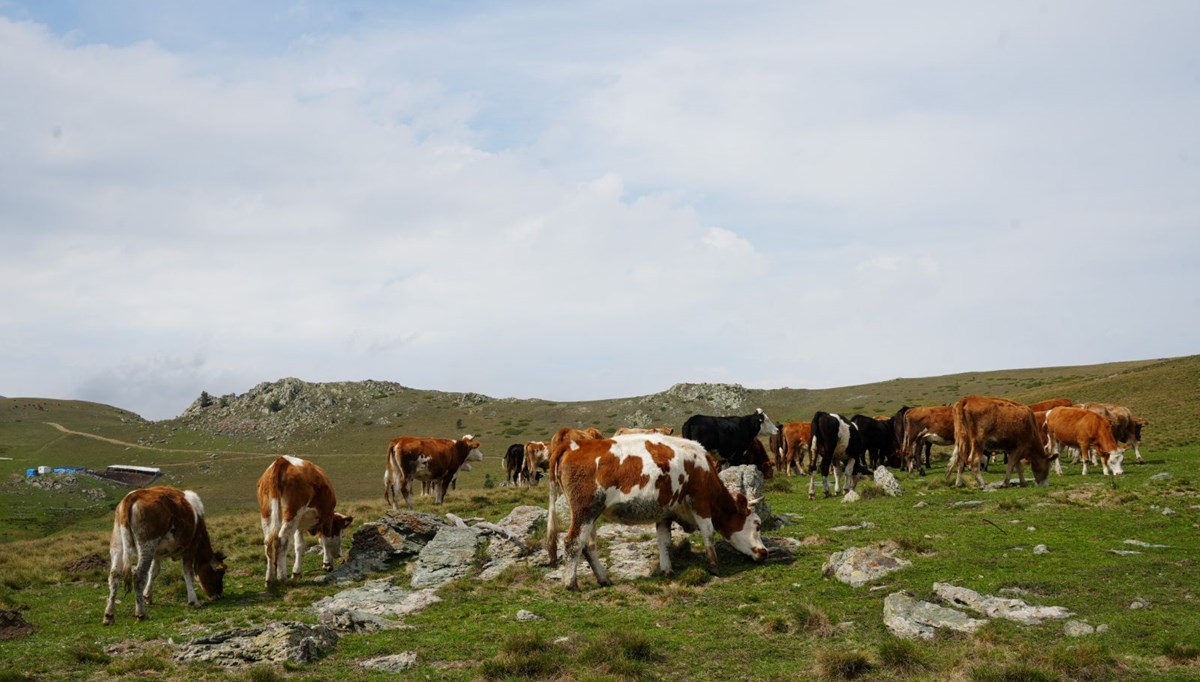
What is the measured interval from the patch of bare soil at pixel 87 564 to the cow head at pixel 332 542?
7509mm

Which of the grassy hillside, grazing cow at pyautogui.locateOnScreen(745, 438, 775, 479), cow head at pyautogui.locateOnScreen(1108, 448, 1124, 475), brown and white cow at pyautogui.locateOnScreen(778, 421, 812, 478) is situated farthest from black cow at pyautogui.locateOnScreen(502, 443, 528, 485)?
cow head at pyautogui.locateOnScreen(1108, 448, 1124, 475)

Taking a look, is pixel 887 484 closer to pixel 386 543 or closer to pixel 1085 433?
pixel 1085 433

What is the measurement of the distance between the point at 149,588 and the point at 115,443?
106431mm

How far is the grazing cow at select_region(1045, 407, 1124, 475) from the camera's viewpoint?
27.7m

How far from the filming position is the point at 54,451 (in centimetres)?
9944

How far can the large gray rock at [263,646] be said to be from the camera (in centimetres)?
1214

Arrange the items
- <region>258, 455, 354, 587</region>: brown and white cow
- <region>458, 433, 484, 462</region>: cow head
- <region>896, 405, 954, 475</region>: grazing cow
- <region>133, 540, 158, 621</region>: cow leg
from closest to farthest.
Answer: <region>133, 540, 158, 621</region>: cow leg, <region>258, 455, 354, 587</region>: brown and white cow, <region>458, 433, 484, 462</region>: cow head, <region>896, 405, 954, 475</region>: grazing cow

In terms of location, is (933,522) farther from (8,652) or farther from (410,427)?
(410,427)

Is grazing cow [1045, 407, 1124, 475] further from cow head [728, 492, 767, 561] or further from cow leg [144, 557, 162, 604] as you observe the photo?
cow leg [144, 557, 162, 604]

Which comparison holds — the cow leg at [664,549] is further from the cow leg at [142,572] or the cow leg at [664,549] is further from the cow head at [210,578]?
the cow leg at [142,572]

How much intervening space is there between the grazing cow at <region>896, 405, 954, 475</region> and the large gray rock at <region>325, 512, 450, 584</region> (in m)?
22.1

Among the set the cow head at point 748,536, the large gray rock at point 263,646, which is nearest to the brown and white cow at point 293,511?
the large gray rock at point 263,646

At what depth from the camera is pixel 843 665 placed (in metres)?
10.7

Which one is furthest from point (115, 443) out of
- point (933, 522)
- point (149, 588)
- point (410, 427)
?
point (933, 522)
